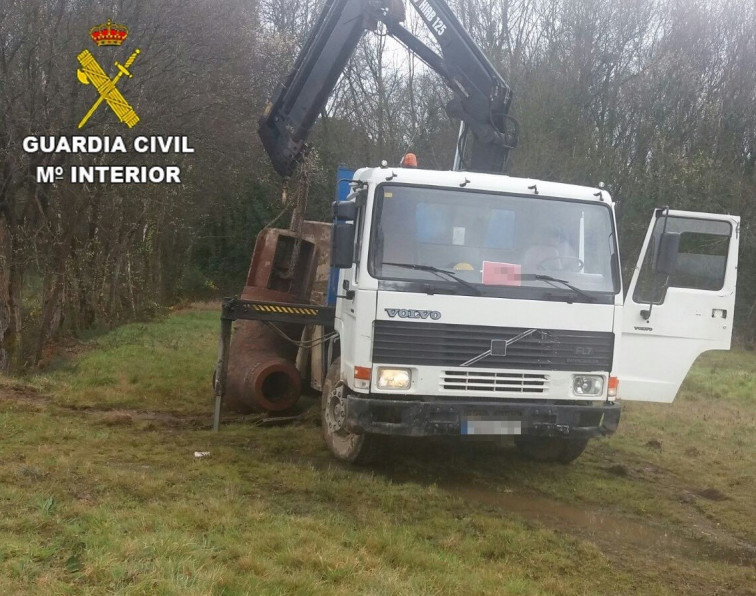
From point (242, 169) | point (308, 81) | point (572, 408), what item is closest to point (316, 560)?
point (572, 408)

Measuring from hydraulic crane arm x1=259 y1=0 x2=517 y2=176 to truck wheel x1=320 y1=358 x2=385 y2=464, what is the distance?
2889mm

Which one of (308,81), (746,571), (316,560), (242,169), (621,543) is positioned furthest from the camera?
(242,169)

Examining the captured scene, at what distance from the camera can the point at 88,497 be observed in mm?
5453

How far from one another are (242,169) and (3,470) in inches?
516

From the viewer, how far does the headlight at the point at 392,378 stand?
6184 mm

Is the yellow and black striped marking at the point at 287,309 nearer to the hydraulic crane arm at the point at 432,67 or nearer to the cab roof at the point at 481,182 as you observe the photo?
the cab roof at the point at 481,182

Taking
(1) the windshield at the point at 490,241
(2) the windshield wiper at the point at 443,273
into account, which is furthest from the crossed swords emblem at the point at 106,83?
(2) the windshield wiper at the point at 443,273

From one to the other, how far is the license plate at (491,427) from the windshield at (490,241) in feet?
3.39

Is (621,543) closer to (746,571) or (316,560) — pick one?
(746,571)

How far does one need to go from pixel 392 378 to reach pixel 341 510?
109cm

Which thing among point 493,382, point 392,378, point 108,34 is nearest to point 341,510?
point 392,378

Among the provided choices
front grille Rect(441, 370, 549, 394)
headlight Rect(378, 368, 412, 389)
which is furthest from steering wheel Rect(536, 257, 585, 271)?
headlight Rect(378, 368, 412, 389)

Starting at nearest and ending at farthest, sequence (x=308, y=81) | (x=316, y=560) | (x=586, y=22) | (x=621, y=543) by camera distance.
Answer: (x=316, y=560) → (x=621, y=543) → (x=308, y=81) → (x=586, y=22)

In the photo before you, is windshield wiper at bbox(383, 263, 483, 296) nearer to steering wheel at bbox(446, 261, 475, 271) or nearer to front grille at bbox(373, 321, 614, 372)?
steering wheel at bbox(446, 261, 475, 271)
